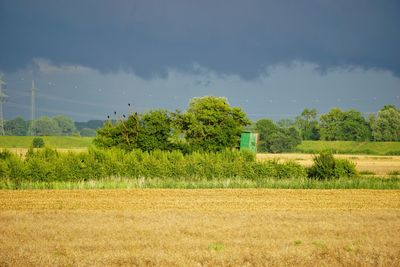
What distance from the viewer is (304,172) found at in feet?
120

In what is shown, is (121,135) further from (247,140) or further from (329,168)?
(329,168)

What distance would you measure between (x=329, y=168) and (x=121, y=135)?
640 inches

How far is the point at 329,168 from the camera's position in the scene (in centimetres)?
3662

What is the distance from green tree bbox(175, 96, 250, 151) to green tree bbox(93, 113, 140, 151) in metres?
4.72

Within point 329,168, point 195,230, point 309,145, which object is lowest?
point 195,230

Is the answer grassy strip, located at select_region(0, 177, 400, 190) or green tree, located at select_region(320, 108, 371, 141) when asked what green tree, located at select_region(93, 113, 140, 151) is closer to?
grassy strip, located at select_region(0, 177, 400, 190)

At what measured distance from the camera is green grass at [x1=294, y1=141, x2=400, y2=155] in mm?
120312

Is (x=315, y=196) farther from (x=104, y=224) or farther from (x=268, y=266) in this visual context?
(x=268, y=266)

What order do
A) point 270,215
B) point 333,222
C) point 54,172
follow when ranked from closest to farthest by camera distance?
point 333,222
point 270,215
point 54,172

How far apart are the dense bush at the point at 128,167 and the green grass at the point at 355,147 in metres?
84.6

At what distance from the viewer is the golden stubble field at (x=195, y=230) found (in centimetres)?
1302

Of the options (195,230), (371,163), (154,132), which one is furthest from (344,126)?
(195,230)

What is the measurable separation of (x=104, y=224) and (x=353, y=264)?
821 centimetres

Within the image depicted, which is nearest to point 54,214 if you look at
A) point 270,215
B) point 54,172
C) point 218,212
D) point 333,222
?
point 218,212
